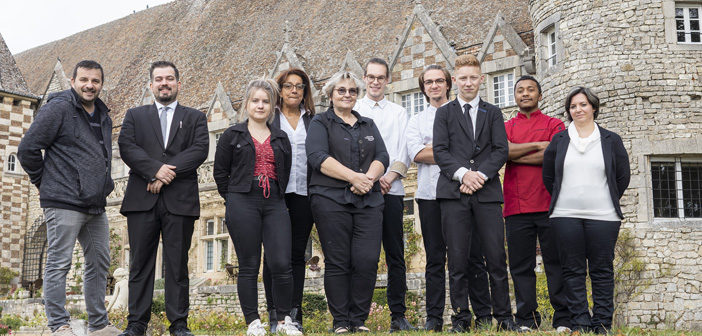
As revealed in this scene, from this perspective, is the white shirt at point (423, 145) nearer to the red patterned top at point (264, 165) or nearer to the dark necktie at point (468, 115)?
the dark necktie at point (468, 115)

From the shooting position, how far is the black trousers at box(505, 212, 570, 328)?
5.96 m

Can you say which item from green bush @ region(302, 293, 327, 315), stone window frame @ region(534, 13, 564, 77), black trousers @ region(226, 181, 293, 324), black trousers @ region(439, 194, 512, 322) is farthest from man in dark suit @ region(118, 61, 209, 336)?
stone window frame @ region(534, 13, 564, 77)

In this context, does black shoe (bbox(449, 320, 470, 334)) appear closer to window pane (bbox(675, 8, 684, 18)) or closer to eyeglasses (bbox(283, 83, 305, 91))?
eyeglasses (bbox(283, 83, 305, 91))

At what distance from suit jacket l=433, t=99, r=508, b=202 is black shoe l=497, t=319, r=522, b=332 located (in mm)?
972

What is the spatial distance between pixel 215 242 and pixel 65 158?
48.5 feet

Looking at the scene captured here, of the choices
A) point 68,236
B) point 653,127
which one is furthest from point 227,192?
point 653,127

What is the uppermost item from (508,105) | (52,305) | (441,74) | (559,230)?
(508,105)

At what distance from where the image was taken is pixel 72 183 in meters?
5.63

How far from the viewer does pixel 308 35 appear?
21.8 metres

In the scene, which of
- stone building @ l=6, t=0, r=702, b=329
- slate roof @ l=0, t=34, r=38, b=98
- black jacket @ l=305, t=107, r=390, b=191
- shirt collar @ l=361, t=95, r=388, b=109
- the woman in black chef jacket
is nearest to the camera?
the woman in black chef jacket

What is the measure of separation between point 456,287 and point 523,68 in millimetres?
10926

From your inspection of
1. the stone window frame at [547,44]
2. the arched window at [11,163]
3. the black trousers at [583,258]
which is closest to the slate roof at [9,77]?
the arched window at [11,163]

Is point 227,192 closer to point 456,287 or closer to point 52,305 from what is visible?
point 52,305

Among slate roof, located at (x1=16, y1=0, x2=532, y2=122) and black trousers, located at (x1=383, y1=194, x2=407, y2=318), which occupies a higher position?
slate roof, located at (x1=16, y1=0, x2=532, y2=122)
